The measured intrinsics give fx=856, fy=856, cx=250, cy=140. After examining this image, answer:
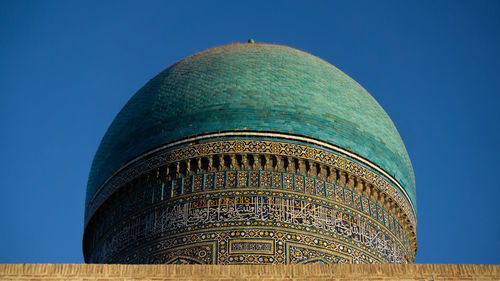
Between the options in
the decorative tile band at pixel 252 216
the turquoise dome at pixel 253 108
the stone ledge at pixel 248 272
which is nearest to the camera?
the stone ledge at pixel 248 272

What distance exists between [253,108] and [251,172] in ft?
3.24

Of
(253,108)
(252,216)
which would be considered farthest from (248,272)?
(253,108)

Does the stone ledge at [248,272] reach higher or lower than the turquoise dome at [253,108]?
lower

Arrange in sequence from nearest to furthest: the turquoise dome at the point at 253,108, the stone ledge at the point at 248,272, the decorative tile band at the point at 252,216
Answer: the stone ledge at the point at 248,272 → the decorative tile band at the point at 252,216 → the turquoise dome at the point at 253,108

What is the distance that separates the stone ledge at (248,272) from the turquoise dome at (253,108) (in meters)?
4.79

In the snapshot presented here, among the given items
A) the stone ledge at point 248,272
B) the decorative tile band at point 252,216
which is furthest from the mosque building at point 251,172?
the stone ledge at point 248,272

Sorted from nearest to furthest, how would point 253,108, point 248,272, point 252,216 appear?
point 248,272 → point 252,216 → point 253,108

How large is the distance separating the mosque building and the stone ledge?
3.42m

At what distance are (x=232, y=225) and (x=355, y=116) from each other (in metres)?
2.69

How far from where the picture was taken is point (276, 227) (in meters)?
10.1

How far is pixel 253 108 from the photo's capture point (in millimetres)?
11219

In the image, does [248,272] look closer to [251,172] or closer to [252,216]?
[252,216]

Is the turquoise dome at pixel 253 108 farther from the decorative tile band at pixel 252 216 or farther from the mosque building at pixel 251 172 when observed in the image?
the decorative tile band at pixel 252 216

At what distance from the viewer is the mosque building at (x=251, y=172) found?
10164mm
